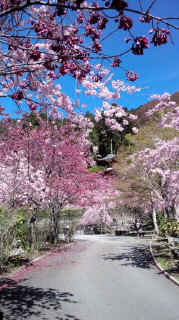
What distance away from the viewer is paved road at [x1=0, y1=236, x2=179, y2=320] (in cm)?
721

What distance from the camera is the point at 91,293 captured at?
922 cm

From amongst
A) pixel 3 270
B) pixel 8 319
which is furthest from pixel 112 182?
pixel 8 319

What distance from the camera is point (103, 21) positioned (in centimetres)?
→ 532

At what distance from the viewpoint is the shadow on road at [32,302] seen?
7.15 m

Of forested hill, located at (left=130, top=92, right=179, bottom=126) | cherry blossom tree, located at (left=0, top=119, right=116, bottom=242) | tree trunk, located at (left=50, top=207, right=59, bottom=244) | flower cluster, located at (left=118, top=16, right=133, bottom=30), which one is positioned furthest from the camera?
tree trunk, located at (left=50, top=207, right=59, bottom=244)

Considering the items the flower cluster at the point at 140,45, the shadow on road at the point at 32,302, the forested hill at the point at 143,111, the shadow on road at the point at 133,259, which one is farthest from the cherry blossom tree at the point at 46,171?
the flower cluster at the point at 140,45

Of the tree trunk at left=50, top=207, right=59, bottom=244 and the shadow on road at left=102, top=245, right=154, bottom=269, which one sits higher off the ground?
the tree trunk at left=50, top=207, right=59, bottom=244

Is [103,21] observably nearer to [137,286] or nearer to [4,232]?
[137,286]

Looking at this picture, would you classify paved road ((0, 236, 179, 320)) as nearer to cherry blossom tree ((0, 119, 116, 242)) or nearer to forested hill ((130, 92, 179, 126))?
cherry blossom tree ((0, 119, 116, 242))

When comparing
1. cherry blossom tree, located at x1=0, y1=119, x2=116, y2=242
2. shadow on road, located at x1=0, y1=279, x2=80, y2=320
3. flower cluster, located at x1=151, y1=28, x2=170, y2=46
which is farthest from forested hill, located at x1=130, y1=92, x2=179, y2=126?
flower cluster, located at x1=151, y1=28, x2=170, y2=46

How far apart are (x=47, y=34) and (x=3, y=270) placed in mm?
9585

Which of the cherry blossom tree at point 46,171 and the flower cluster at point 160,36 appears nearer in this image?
the flower cluster at point 160,36

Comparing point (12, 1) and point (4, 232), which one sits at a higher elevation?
point (12, 1)

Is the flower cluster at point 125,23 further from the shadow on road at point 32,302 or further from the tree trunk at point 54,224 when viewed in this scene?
the tree trunk at point 54,224
